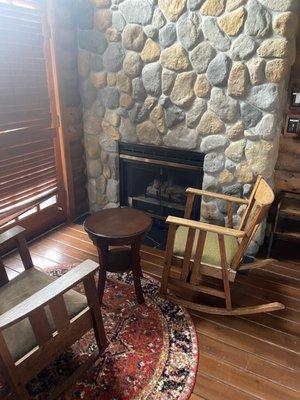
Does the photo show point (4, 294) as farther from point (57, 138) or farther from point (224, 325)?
point (57, 138)

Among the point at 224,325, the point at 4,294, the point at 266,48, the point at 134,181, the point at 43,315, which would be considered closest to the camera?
the point at 43,315

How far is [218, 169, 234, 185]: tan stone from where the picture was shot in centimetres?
250

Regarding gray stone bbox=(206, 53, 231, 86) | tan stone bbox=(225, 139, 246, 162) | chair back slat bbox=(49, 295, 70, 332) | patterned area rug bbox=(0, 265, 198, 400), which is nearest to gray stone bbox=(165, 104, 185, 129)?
gray stone bbox=(206, 53, 231, 86)

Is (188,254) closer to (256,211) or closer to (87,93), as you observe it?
(256,211)

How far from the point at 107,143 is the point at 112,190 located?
47 centimetres

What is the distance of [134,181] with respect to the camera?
10.1 ft

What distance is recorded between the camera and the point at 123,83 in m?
2.68

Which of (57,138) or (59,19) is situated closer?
(59,19)

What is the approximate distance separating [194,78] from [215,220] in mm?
1161

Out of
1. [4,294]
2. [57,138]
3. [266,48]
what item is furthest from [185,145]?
[4,294]

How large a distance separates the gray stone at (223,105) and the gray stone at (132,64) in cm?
66

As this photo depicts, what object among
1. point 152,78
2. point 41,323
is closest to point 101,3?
point 152,78

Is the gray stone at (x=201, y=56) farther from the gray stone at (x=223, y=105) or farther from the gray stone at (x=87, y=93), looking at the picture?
the gray stone at (x=87, y=93)

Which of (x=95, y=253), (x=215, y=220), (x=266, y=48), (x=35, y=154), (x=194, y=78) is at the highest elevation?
(x=266, y=48)
